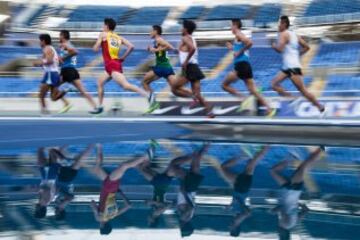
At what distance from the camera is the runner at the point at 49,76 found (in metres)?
11.2

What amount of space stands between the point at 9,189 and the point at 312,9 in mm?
21601

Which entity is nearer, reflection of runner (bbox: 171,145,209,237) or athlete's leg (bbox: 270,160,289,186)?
reflection of runner (bbox: 171,145,209,237)

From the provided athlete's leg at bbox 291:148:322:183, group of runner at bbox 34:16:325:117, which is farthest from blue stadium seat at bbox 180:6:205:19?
athlete's leg at bbox 291:148:322:183

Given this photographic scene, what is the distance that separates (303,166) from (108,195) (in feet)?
7.28

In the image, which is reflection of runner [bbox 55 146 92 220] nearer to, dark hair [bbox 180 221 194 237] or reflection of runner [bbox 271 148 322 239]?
dark hair [bbox 180 221 194 237]

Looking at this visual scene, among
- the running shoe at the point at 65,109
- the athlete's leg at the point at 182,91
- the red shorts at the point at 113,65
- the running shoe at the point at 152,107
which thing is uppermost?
the red shorts at the point at 113,65

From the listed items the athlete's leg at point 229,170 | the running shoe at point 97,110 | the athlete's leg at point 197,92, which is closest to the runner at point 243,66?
the athlete's leg at point 197,92

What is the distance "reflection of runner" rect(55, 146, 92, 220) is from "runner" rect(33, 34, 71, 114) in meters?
3.20

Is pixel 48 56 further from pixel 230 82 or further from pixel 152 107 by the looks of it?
pixel 230 82

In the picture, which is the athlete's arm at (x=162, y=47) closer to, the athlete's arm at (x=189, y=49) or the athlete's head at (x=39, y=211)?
the athlete's arm at (x=189, y=49)

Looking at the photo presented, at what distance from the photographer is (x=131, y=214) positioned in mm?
4508

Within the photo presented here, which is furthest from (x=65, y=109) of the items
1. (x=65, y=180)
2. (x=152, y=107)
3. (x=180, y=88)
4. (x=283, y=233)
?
(x=283, y=233)

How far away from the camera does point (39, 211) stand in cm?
467

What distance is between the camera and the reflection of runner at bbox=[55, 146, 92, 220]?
15.8ft
